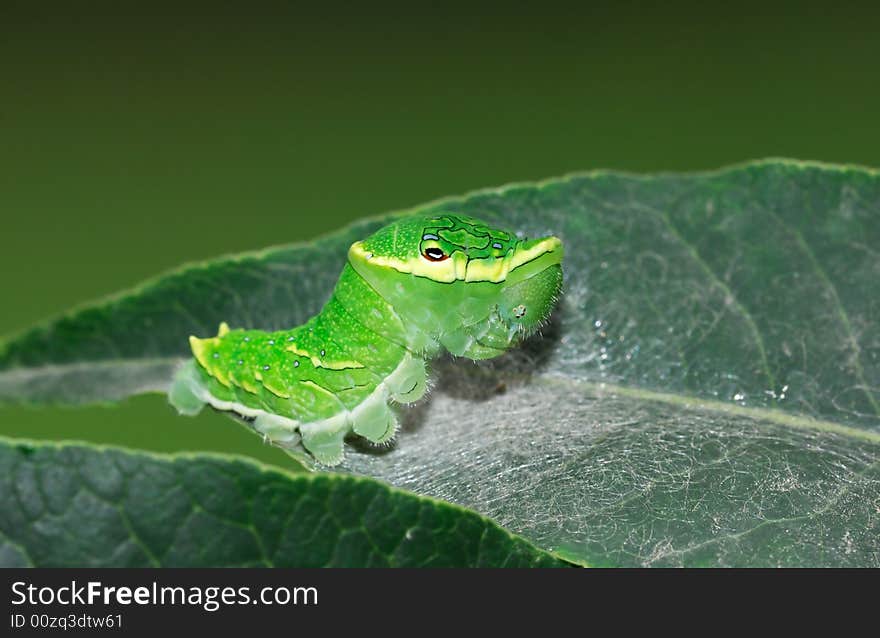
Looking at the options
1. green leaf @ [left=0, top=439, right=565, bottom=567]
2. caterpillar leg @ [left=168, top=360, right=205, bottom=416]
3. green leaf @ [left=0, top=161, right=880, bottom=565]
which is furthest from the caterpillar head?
green leaf @ [left=0, top=439, right=565, bottom=567]

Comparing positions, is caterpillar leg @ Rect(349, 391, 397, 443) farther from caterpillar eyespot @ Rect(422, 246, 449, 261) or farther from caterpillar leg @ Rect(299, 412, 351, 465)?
caterpillar eyespot @ Rect(422, 246, 449, 261)

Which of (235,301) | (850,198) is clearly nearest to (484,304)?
(235,301)

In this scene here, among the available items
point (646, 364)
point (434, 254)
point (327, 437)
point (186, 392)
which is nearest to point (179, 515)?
point (327, 437)

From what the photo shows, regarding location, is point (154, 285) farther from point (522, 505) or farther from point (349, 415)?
point (522, 505)

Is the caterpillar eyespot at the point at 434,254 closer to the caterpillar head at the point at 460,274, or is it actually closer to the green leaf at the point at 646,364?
the caterpillar head at the point at 460,274

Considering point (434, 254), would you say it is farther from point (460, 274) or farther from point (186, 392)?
point (186, 392)
